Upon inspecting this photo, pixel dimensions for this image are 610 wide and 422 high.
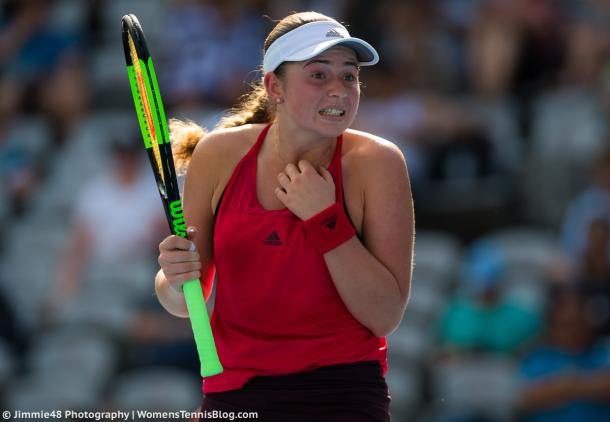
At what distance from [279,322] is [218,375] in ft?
0.95

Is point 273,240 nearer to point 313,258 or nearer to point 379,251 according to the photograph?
point 313,258

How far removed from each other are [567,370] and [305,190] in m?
3.63

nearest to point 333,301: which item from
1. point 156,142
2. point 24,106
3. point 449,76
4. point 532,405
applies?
point 156,142

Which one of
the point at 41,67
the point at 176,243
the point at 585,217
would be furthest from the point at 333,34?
the point at 41,67

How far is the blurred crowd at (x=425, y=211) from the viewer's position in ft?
23.0

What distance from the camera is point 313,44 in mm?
3523

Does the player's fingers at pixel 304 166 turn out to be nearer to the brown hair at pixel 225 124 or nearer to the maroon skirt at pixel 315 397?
the brown hair at pixel 225 124

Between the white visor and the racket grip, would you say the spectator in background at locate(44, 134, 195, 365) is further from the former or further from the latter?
the white visor

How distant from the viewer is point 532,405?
6.64 m

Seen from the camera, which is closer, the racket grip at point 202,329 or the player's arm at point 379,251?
the player's arm at point 379,251

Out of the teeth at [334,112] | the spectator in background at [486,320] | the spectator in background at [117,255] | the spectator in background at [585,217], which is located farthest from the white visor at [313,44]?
the spectator in background at [117,255]

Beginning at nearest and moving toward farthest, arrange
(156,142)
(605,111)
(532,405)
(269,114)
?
(156,142)
(269,114)
(532,405)
(605,111)

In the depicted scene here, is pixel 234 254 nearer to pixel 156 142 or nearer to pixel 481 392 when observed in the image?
pixel 156 142

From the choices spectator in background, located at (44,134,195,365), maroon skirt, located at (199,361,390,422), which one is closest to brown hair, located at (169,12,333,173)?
maroon skirt, located at (199,361,390,422)
